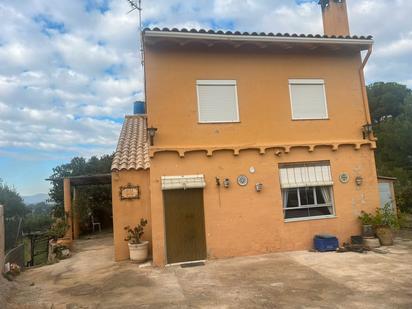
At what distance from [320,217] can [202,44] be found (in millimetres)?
6570

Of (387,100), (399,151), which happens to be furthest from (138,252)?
(387,100)

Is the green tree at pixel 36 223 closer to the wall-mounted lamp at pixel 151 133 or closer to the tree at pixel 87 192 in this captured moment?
the tree at pixel 87 192

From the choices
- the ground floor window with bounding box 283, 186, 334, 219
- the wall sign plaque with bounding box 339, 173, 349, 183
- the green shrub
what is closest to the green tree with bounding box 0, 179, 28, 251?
the green shrub

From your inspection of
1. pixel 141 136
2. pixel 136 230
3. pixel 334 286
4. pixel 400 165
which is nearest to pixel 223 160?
pixel 136 230

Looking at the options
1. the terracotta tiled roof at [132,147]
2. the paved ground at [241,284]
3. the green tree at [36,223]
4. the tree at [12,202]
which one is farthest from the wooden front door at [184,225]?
the tree at [12,202]

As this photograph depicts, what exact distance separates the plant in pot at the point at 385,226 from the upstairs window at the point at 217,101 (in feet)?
17.8

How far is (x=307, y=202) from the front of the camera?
10.4m

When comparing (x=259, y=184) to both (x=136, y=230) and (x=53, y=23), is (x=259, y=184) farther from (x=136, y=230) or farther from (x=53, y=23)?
(x=53, y=23)

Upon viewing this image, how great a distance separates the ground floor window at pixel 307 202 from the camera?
10234mm

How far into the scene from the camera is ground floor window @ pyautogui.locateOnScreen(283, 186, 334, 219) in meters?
10.2

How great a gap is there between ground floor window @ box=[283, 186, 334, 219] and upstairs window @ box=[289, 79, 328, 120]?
2388 millimetres

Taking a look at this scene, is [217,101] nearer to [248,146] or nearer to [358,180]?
[248,146]

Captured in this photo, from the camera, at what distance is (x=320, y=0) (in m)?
12.2

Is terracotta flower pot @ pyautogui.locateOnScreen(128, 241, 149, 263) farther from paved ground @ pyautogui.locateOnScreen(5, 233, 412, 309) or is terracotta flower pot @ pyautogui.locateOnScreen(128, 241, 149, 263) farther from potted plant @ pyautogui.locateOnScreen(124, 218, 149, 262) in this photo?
paved ground @ pyautogui.locateOnScreen(5, 233, 412, 309)
